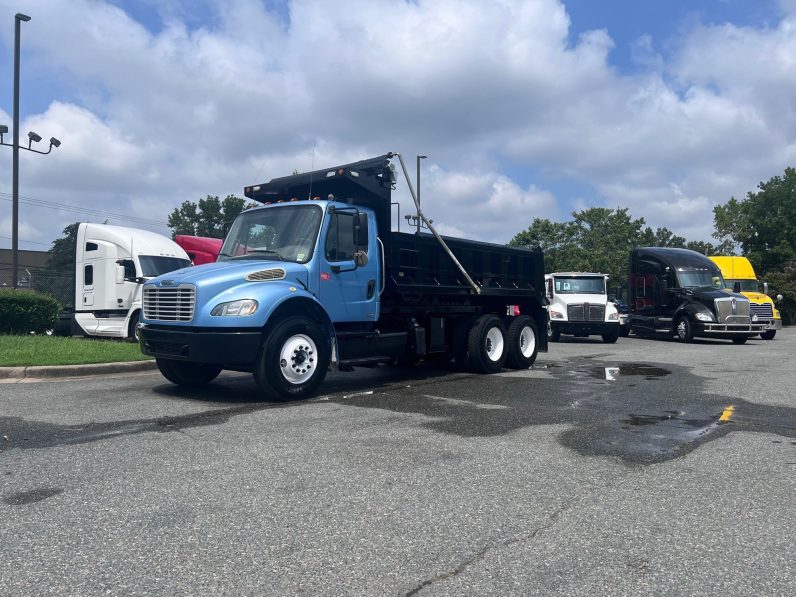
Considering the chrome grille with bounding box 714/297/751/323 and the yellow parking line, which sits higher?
the chrome grille with bounding box 714/297/751/323

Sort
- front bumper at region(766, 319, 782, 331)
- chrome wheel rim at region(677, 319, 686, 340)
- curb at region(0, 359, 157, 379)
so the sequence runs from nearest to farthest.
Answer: curb at region(0, 359, 157, 379)
chrome wheel rim at region(677, 319, 686, 340)
front bumper at region(766, 319, 782, 331)

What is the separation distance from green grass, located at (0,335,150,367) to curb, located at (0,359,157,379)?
176 millimetres

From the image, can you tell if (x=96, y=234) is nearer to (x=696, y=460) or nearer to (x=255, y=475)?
(x=255, y=475)

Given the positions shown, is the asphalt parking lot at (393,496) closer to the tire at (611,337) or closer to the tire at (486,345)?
the tire at (486,345)

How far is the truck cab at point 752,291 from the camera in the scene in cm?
2428

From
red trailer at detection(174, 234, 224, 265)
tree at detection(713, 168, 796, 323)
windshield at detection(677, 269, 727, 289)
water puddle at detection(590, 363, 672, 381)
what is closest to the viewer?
water puddle at detection(590, 363, 672, 381)

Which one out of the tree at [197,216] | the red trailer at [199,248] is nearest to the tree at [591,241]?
the tree at [197,216]

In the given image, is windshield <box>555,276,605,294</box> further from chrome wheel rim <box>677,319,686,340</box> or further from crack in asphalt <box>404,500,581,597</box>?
crack in asphalt <box>404,500,581,597</box>

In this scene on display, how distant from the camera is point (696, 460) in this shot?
5438 millimetres

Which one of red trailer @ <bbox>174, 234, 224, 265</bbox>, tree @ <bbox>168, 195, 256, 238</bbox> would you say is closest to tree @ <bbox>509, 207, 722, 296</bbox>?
tree @ <bbox>168, 195, 256, 238</bbox>

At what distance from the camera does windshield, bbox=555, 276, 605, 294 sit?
885 inches

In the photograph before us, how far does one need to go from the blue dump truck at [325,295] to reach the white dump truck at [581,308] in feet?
32.2

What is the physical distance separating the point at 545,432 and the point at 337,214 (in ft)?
13.7

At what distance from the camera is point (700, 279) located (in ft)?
75.7
